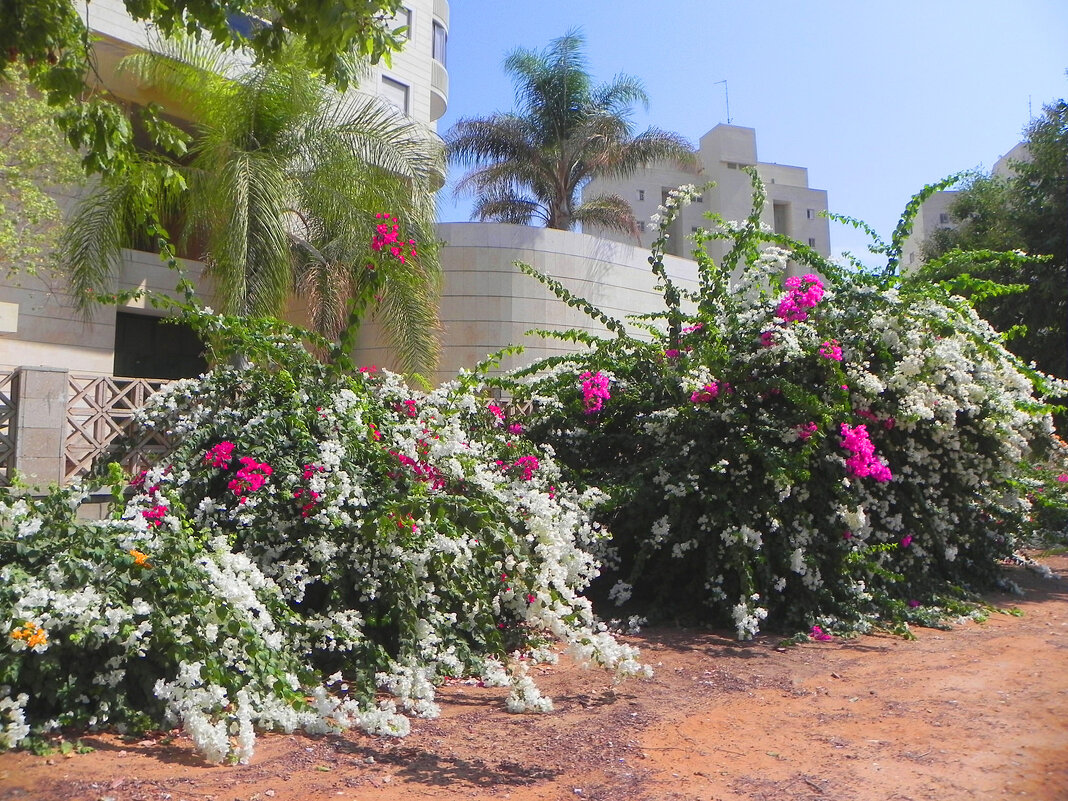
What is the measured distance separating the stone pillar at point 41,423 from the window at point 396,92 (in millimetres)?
15060

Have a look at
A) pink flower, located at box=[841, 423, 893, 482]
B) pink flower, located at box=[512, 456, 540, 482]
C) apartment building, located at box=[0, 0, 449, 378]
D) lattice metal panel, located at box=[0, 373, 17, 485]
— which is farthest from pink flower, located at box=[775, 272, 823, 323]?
apartment building, located at box=[0, 0, 449, 378]

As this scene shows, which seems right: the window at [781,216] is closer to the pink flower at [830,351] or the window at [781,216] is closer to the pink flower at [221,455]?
the pink flower at [830,351]

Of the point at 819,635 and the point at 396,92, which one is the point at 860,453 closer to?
the point at 819,635

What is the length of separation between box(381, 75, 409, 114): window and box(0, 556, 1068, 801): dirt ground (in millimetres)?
18944

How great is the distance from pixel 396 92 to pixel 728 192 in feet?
74.5

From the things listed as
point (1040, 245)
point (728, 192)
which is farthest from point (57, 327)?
point (728, 192)

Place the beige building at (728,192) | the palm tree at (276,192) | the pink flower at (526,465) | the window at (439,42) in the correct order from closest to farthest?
the pink flower at (526,465), the palm tree at (276,192), the window at (439,42), the beige building at (728,192)

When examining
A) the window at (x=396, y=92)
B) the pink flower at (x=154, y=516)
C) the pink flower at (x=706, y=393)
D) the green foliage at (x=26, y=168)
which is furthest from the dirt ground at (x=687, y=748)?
the window at (x=396, y=92)

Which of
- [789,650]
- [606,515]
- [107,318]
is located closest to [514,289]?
[107,318]

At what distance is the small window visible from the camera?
24359 mm

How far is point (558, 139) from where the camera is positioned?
2216 centimetres

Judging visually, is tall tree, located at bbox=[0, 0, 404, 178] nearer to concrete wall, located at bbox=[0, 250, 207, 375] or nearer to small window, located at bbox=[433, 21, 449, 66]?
concrete wall, located at bbox=[0, 250, 207, 375]

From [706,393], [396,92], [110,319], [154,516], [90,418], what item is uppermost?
[396,92]

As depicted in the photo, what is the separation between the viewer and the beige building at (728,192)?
4050cm
